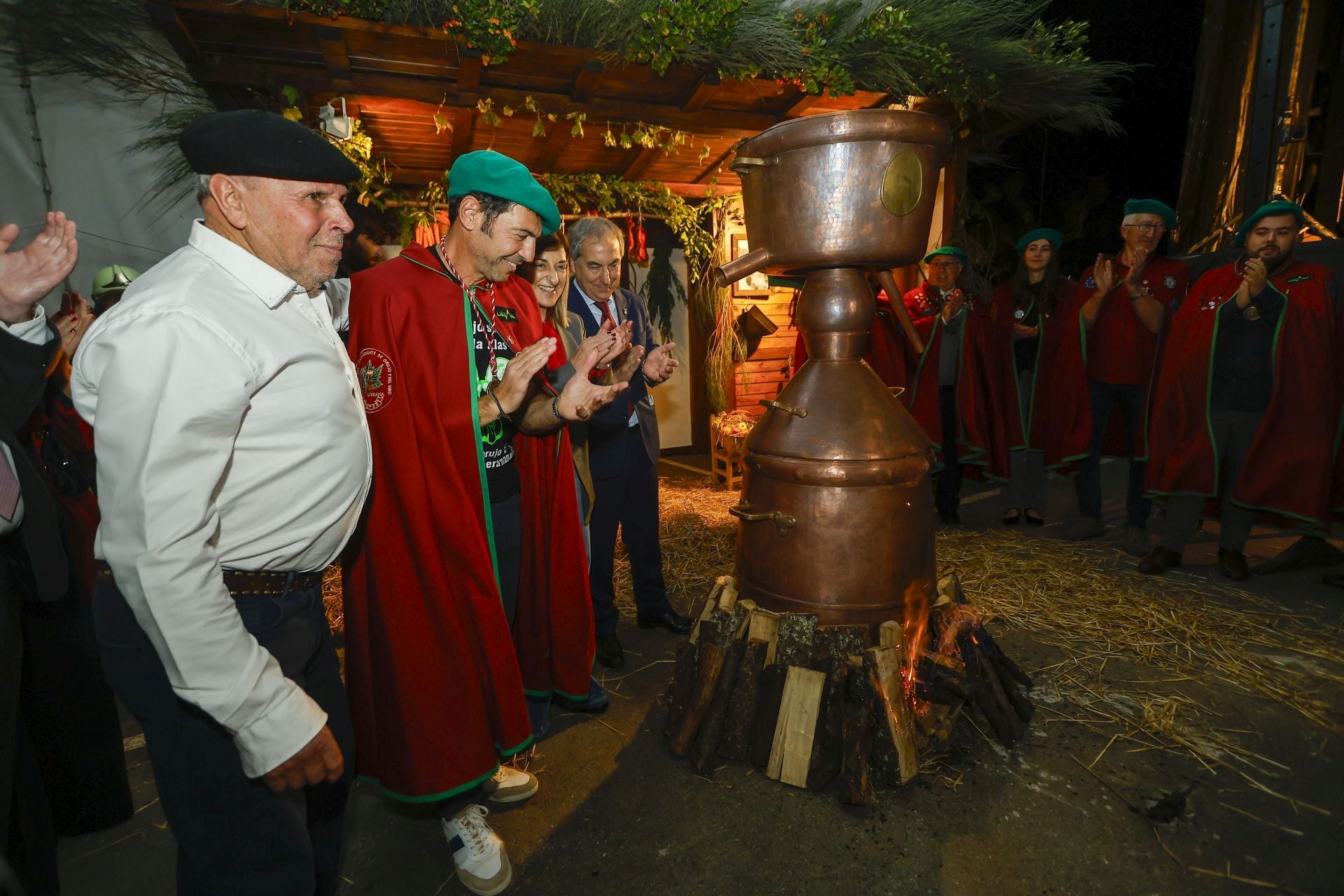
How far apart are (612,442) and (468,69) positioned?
262cm

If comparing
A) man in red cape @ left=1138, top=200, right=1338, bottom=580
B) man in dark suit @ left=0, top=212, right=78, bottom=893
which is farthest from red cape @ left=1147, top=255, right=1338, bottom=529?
man in dark suit @ left=0, top=212, right=78, bottom=893

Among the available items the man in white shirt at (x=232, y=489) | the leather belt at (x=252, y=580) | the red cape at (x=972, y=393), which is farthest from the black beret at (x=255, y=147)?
the red cape at (x=972, y=393)

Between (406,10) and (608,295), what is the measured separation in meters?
2.13

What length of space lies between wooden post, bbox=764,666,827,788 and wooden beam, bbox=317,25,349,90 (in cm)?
419

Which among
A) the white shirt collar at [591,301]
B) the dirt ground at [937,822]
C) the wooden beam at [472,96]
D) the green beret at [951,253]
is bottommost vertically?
the dirt ground at [937,822]

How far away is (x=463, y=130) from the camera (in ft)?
16.7

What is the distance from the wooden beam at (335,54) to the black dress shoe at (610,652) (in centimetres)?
373

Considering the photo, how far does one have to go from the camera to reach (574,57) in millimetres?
4195

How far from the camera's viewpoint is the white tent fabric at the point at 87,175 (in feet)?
12.7

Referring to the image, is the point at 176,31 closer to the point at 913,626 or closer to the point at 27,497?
the point at 27,497

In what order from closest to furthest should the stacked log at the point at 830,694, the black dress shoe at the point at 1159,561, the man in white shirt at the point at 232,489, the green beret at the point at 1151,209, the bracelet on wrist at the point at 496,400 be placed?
the man in white shirt at the point at 232,489 < the bracelet on wrist at the point at 496,400 < the stacked log at the point at 830,694 < the black dress shoe at the point at 1159,561 < the green beret at the point at 1151,209

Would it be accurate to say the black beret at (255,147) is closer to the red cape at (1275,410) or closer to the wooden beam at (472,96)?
the wooden beam at (472,96)

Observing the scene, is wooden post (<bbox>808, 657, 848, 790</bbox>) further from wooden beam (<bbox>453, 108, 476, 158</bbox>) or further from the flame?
wooden beam (<bbox>453, 108, 476, 158</bbox>)

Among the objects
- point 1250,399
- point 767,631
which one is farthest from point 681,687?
point 1250,399
